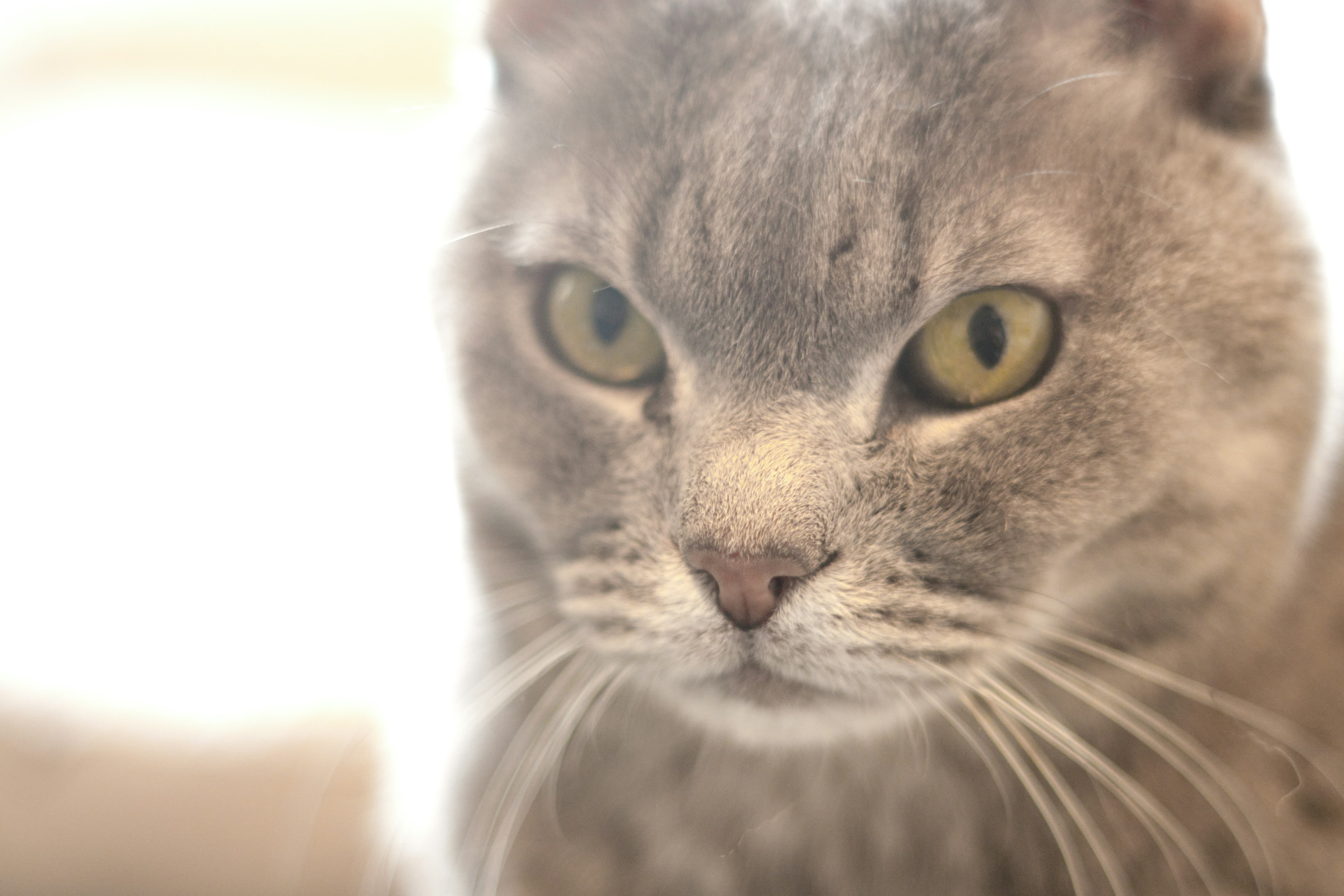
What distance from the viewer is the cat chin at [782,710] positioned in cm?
49

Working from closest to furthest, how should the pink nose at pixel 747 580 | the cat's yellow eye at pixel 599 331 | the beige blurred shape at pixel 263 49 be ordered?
the pink nose at pixel 747 580 → the cat's yellow eye at pixel 599 331 → the beige blurred shape at pixel 263 49

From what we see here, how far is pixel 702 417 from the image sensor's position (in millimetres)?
491

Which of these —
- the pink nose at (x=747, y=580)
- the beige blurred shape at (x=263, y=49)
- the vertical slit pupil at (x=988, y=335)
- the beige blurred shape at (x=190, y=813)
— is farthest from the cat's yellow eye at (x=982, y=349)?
the beige blurred shape at (x=190, y=813)

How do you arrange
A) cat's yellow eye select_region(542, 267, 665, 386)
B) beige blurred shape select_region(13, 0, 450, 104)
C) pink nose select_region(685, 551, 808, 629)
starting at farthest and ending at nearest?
beige blurred shape select_region(13, 0, 450, 104), cat's yellow eye select_region(542, 267, 665, 386), pink nose select_region(685, 551, 808, 629)

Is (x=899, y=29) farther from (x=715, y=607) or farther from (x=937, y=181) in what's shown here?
(x=715, y=607)

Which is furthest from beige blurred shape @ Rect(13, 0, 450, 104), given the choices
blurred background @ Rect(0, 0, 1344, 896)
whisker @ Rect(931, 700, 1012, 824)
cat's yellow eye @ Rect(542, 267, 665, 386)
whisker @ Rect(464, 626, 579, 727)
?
whisker @ Rect(931, 700, 1012, 824)

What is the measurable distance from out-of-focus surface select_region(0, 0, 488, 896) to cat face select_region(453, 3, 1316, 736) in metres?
0.26

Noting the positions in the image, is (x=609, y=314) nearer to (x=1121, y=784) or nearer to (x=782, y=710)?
(x=782, y=710)

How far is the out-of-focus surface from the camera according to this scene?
72cm

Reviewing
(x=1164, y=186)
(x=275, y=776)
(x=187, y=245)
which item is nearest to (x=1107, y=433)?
(x=1164, y=186)

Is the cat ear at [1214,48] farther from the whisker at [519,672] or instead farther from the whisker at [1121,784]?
the whisker at [519,672]

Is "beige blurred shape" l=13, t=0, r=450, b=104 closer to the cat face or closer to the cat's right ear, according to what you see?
the cat's right ear

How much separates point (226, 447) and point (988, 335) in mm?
668

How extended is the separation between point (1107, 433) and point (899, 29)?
221 millimetres
